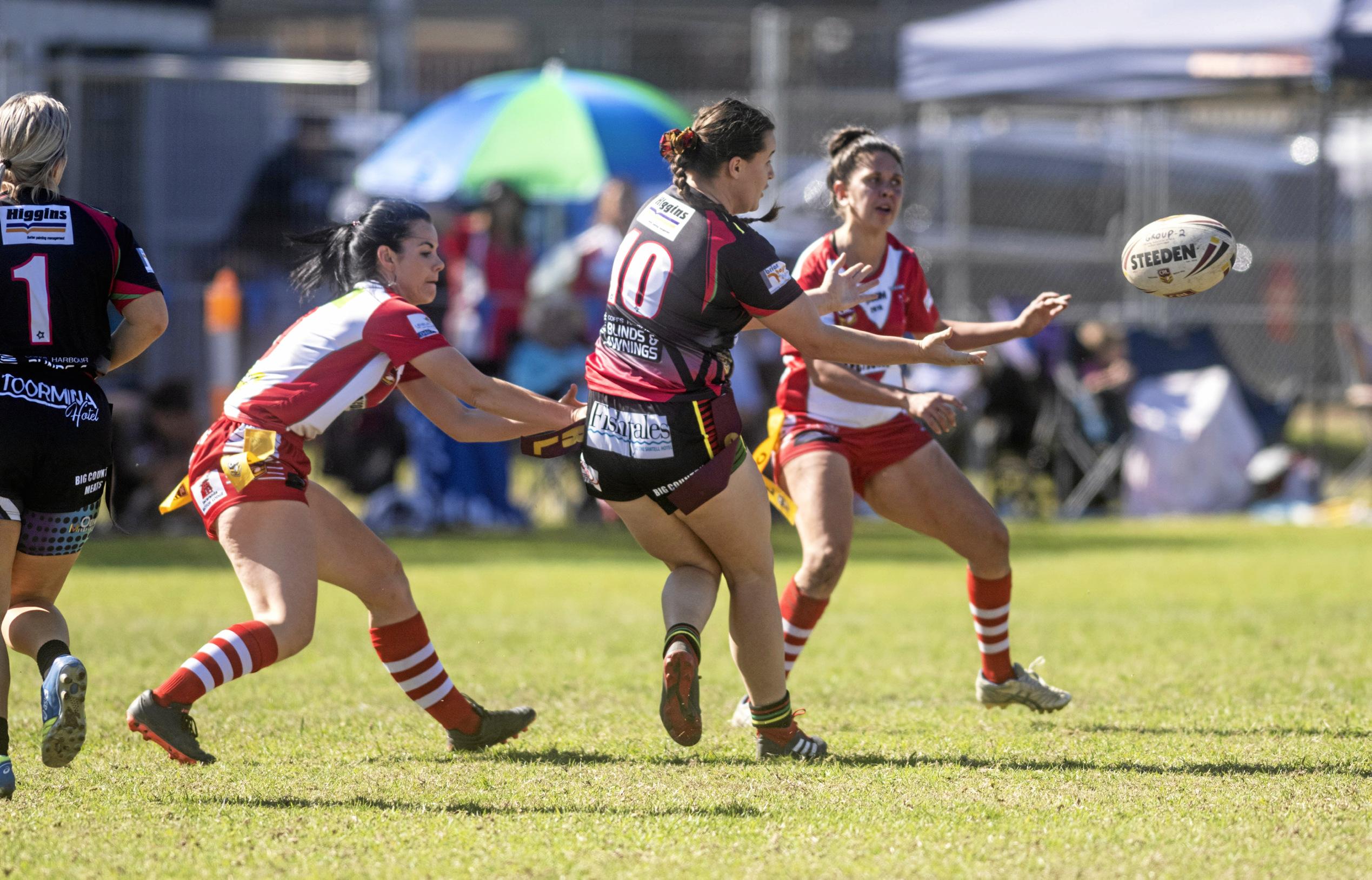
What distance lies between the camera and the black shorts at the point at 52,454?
4.72 meters

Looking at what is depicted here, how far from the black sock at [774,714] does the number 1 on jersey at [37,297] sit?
8.02ft

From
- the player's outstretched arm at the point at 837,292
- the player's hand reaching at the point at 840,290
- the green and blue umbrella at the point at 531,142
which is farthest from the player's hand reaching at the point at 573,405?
the green and blue umbrella at the point at 531,142

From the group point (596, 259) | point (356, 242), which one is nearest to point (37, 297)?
point (356, 242)

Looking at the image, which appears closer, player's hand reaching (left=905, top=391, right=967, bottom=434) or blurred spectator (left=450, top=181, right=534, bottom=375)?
player's hand reaching (left=905, top=391, right=967, bottom=434)

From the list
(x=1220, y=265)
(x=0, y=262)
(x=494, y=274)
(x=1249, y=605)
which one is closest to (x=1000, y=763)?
(x=1220, y=265)

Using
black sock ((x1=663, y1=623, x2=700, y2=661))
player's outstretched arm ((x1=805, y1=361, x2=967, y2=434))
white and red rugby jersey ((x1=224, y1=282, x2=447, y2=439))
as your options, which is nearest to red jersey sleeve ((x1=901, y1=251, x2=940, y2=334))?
player's outstretched arm ((x1=805, y1=361, x2=967, y2=434))

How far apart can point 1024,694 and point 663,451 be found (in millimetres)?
2101

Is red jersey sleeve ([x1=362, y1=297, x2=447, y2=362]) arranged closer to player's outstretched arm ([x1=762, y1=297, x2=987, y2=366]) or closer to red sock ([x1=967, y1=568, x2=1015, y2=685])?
player's outstretched arm ([x1=762, y1=297, x2=987, y2=366])

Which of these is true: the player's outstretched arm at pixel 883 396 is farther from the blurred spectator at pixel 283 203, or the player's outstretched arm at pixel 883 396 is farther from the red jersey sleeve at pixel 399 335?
the blurred spectator at pixel 283 203

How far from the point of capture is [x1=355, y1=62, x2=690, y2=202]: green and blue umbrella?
13383 mm

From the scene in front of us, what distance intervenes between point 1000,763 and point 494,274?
908cm

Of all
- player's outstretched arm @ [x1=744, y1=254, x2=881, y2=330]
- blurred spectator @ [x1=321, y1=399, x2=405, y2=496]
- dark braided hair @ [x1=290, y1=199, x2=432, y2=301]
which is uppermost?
dark braided hair @ [x1=290, y1=199, x2=432, y2=301]

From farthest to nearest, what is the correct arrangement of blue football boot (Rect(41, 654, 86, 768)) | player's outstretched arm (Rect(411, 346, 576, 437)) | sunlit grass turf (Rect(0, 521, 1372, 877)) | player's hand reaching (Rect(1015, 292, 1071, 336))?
1. player's hand reaching (Rect(1015, 292, 1071, 336))
2. player's outstretched arm (Rect(411, 346, 576, 437))
3. blue football boot (Rect(41, 654, 86, 768))
4. sunlit grass turf (Rect(0, 521, 1372, 877))

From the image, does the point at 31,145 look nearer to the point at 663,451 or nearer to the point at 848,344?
the point at 663,451
